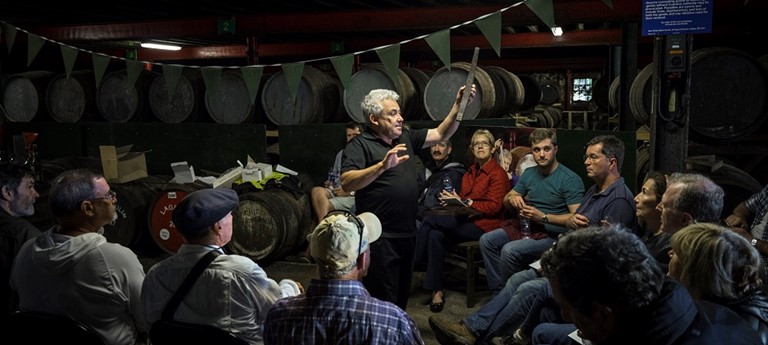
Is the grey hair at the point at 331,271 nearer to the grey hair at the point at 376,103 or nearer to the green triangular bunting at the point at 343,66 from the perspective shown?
the grey hair at the point at 376,103

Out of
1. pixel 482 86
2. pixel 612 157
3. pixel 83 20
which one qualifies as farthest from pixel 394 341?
pixel 83 20

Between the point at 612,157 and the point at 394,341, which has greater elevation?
the point at 612,157

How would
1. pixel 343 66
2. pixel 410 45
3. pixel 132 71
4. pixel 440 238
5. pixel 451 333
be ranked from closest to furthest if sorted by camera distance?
pixel 451 333
pixel 440 238
pixel 343 66
pixel 132 71
pixel 410 45

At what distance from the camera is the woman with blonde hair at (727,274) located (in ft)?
6.54

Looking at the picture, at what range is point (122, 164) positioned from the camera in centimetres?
723

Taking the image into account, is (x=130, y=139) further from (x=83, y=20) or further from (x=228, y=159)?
(x=83, y=20)

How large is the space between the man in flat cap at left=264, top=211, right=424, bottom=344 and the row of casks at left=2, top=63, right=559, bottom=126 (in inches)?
189

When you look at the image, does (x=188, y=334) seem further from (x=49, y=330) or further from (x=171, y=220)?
(x=171, y=220)

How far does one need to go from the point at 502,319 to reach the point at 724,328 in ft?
7.23

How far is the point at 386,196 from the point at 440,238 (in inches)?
65.2

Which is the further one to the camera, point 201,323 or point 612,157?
point 612,157

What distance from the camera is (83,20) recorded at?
9953 millimetres

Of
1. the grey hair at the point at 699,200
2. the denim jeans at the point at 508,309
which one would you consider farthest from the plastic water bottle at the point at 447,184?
the grey hair at the point at 699,200

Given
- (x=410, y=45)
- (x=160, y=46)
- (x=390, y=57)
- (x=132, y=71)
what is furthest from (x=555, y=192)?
(x=160, y=46)
